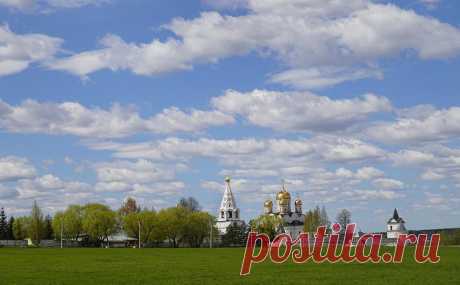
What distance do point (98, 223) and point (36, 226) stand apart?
13251mm

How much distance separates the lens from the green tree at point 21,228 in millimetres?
135375

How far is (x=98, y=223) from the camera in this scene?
127312 mm

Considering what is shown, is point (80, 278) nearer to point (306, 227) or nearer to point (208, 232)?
point (208, 232)

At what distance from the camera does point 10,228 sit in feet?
466

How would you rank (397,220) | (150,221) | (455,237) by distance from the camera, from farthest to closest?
(397,220)
(455,237)
(150,221)

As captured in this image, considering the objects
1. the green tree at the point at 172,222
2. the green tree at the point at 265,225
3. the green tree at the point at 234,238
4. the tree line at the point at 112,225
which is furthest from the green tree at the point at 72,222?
the green tree at the point at 265,225

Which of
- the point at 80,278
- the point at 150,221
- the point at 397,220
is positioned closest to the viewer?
the point at 80,278

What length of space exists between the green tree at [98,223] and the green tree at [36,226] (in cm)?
934

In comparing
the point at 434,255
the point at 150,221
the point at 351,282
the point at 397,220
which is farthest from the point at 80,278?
the point at 397,220

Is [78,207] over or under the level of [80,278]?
over

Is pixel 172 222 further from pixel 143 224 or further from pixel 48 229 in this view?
pixel 48 229

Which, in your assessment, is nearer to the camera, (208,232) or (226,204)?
(208,232)

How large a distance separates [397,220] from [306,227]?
141 feet

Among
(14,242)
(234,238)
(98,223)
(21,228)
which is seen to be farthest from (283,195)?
(14,242)
